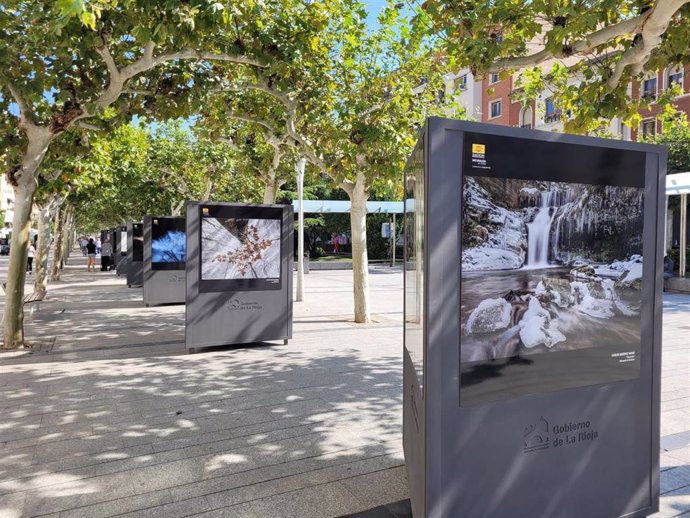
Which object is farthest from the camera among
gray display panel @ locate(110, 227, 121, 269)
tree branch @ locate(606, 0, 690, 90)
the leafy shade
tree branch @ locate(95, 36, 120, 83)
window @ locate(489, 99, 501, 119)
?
window @ locate(489, 99, 501, 119)

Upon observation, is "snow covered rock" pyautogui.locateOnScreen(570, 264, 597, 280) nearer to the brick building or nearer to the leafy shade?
the leafy shade

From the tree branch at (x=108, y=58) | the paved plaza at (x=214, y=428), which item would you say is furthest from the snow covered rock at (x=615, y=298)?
the tree branch at (x=108, y=58)

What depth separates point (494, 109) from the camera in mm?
39906

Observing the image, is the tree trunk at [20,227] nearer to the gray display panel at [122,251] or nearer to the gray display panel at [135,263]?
the gray display panel at [135,263]

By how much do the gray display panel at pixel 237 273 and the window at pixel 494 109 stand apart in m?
35.0

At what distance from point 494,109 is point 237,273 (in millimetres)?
36308

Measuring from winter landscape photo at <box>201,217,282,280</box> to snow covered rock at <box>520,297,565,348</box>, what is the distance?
563 centimetres

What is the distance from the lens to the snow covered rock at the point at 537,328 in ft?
8.38

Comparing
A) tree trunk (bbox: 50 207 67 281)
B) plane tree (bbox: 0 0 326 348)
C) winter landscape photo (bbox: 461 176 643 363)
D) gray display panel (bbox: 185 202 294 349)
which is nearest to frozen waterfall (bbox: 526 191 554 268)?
winter landscape photo (bbox: 461 176 643 363)

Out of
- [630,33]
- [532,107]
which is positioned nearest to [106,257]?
[532,107]

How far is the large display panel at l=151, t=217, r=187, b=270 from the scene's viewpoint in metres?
12.9

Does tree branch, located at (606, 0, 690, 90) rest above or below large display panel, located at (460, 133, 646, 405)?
above

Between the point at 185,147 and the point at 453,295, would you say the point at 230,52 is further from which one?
the point at 185,147

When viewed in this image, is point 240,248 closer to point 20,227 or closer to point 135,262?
point 20,227
